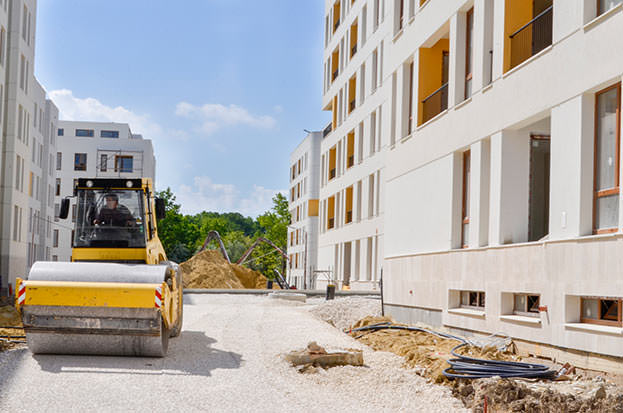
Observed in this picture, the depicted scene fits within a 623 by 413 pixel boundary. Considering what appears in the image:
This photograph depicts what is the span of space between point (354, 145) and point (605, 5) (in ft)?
96.7

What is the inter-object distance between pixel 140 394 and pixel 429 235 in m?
10.4

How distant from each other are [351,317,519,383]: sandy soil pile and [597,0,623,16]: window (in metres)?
5.79

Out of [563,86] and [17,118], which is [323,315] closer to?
[563,86]

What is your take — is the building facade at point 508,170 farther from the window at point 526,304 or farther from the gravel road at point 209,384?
the gravel road at point 209,384

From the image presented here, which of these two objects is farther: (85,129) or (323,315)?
(85,129)

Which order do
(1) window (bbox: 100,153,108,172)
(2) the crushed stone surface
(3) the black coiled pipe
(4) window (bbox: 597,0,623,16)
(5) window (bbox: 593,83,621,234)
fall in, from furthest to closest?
1. (1) window (bbox: 100,153,108,172)
2. (2) the crushed stone surface
3. (4) window (bbox: 597,0,623,16)
4. (5) window (bbox: 593,83,621,234)
5. (3) the black coiled pipe

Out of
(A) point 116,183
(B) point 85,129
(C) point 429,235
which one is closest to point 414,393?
(A) point 116,183

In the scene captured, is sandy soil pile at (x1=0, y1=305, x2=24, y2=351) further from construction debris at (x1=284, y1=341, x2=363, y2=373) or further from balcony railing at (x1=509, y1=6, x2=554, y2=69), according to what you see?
balcony railing at (x1=509, y1=6, x2=554, y2=69)

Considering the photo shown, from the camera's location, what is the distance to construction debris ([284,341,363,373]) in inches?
479

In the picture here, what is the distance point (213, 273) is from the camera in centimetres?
4784

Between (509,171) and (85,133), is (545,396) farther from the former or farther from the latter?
(85,133)

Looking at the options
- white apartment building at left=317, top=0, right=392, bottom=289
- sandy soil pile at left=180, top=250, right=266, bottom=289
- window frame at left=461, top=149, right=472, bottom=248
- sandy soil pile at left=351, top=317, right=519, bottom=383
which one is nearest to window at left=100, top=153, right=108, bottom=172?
sandy soil pile at left=180, top=250, right=266, bottom=289

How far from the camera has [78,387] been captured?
10047 millimetres

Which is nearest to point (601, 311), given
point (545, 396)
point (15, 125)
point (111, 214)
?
point (545, 396)
